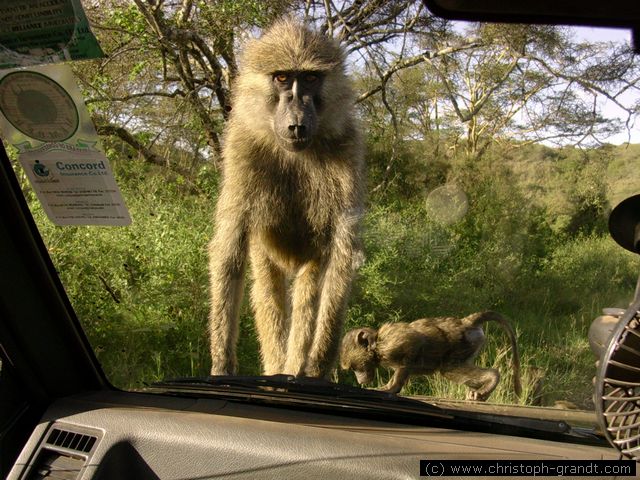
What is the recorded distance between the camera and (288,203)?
340 centimetres

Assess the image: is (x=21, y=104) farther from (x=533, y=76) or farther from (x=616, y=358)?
(x=616, y=358)

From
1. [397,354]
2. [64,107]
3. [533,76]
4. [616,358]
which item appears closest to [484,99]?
[533,76]

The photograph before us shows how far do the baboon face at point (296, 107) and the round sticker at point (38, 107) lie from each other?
1.11m

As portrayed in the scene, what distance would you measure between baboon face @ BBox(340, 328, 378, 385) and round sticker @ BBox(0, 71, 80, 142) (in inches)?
57.7

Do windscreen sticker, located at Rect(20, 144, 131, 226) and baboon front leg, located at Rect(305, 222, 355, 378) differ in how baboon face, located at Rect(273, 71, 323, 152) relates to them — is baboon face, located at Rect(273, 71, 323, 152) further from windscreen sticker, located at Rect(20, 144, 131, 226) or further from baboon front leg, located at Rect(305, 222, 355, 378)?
windscreen sticker, located at Rect(20, 144, 131, 226)

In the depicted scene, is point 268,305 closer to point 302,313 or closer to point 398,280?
point 302,313

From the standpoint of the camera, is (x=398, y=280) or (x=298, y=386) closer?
(x=298, y=386)

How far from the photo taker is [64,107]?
2121 mm

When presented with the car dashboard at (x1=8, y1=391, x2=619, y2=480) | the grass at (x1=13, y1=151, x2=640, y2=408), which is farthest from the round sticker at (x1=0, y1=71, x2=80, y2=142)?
the car dashboard at (x1=8, y1=391, x2=619, y2=480)

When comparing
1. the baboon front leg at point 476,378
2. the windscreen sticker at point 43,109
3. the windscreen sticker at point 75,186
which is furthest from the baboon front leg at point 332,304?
the windscreen sticker at point 43,109

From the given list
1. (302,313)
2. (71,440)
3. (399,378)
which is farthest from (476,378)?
(71,440)

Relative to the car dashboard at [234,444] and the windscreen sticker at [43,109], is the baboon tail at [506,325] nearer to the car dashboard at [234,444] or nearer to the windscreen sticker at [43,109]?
the car dashboard at [234,444]

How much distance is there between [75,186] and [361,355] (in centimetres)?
138

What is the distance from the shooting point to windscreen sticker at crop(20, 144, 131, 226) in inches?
86.5
